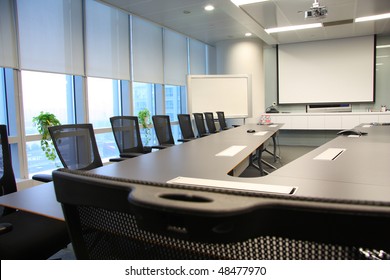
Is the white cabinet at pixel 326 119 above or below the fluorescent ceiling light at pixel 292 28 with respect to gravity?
below

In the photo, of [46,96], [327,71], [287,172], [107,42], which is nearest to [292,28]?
[327,71]

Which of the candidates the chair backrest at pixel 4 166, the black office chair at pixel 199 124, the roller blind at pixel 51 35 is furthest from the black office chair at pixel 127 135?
the black office chair at pixel 199 124

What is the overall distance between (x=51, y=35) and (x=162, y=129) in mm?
2180

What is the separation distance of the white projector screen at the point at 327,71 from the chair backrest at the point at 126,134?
6030 mm

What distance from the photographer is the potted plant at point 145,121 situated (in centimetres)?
612

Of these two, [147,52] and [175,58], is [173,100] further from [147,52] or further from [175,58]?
[147,52]

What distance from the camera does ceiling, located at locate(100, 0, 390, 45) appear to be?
5.09 m

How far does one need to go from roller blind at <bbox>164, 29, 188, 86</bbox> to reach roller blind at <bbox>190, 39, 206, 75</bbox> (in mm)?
334

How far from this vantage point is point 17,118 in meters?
4.01

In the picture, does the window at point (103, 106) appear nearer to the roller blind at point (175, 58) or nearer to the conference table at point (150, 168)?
the roller blind at point (175, 58)

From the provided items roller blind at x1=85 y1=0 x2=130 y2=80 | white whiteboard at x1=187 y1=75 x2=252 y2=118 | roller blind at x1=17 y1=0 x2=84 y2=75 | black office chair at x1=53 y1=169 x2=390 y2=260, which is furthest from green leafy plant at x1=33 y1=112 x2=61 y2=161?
black office chair at x1=53 y1=169 x2=390 y2=260

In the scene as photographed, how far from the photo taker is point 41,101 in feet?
14.5

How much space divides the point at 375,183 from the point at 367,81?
7280 millimetres

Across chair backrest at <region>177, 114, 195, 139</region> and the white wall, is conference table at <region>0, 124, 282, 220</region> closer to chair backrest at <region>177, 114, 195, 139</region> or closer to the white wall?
chair backrest at <region>177, 114, 195, 139</region>
